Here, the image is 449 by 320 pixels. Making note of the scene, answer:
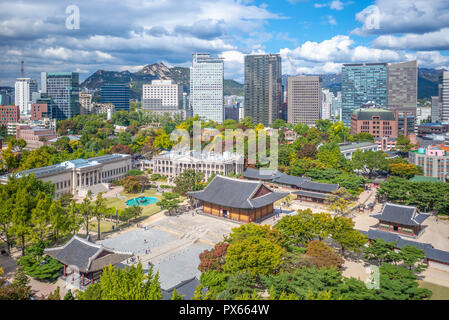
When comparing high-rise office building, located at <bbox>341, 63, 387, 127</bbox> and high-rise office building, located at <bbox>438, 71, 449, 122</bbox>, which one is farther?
high-rise office building, located at <bbox>341, 63, 387, 127</bbox>

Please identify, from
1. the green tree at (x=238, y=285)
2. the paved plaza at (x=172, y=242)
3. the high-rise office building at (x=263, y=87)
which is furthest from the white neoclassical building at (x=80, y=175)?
the high-rise office building at (x=263, y=87)

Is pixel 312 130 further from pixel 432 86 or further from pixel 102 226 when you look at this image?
pixel 432 86

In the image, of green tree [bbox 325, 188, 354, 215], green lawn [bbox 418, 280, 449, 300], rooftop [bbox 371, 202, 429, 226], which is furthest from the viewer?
green tree [bbox 325, 188, 354, 215]

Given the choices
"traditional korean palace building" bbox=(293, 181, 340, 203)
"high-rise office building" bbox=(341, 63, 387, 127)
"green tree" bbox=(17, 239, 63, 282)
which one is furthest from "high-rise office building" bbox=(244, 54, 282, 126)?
"green tree" bbox=(17, 239, 63, 282)

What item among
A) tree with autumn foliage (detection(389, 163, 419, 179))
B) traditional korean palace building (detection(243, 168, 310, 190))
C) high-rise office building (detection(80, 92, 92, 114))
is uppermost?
high-rise office building (detection(80, 92, 92, 114))

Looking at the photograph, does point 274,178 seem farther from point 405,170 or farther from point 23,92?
point 23,92

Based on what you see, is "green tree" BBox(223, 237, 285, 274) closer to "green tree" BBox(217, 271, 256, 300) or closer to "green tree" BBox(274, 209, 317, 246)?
"green tree" BBox(217, 271, 256, 300)

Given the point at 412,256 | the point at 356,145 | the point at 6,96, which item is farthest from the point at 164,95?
the point at 412,256

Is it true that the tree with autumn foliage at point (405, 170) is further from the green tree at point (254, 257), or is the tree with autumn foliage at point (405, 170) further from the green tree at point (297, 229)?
the green tree at point (254, 257)
